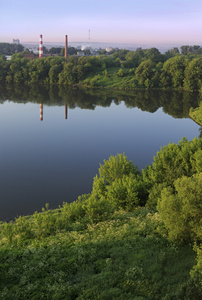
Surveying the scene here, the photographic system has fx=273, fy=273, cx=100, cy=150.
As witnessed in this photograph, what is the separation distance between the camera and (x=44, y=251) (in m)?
16.0

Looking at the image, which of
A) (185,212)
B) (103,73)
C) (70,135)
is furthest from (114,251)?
(103,73)

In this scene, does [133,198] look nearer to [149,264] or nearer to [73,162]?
[149,264]

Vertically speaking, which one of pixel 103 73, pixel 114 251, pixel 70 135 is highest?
pixel 103 73

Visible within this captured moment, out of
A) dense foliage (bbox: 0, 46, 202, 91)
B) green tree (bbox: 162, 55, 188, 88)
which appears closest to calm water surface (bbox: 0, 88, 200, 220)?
green tree (bbox: 162, 55, 188, 88)

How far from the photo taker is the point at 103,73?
112 meters

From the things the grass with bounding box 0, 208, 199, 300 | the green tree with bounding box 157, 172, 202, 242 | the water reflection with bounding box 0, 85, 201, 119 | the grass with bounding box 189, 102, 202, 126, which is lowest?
the grass with bounding box 0, 208, 199, 300

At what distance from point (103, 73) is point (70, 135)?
67068 millimetres

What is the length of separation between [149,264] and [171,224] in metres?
2.87

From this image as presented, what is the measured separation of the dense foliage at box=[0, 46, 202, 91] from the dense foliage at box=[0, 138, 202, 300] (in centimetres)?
8290

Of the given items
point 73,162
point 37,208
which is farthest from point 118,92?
point 37,208

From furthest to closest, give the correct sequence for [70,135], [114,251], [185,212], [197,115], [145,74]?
[145,74]
[197,115]
[70,135]
[114,251]
[185,212]

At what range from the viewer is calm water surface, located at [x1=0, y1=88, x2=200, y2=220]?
1275 inches

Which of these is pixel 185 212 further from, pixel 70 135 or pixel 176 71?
pixel 176 71

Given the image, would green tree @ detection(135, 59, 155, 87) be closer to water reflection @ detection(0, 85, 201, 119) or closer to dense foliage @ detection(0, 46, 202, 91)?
dense foliage @ detection(0, 46, 202, 91)
